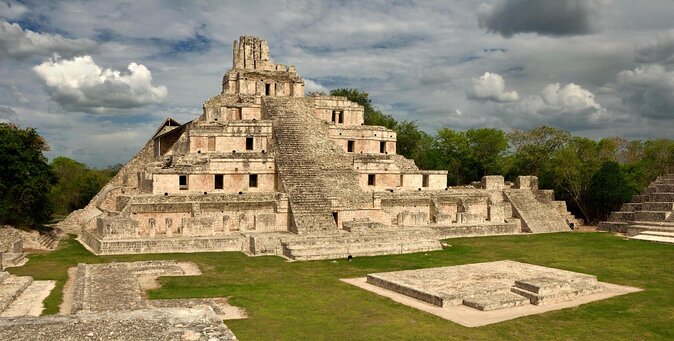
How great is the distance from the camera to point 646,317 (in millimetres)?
13484

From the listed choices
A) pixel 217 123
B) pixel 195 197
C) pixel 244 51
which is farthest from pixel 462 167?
pixel 195 197

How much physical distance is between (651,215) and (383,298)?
2323cm

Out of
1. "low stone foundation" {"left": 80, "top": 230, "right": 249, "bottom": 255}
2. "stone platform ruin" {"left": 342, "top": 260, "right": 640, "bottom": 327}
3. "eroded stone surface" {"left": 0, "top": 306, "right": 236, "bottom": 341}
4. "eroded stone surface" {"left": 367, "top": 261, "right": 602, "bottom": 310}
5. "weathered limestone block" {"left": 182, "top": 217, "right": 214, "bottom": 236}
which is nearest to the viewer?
"eroded stone surface" {"left": 0, "top": 306, "right": 236, "bottom": 341}

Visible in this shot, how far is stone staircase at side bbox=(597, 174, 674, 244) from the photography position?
96.4 ft

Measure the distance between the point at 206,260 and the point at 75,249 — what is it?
23.9 ft

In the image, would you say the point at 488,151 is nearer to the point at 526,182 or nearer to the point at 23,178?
the point at 526,182

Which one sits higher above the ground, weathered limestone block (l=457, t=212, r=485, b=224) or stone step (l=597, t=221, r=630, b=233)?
weathered limestone block (l=457, t=212, r=485, b=224)

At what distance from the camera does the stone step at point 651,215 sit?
3098 centimetres

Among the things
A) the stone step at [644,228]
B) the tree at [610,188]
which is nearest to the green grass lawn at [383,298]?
the stone step at [644,228]

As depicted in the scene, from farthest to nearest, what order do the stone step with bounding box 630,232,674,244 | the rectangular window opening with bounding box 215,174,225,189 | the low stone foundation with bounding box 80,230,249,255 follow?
the rectangular window opening with bounding box 215,174,225,189 → the stone step with bounding box 630,232,674,244 → the low stone foundation with bounding box 80,230,249,255

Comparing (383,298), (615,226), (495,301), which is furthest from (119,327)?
(615,226)

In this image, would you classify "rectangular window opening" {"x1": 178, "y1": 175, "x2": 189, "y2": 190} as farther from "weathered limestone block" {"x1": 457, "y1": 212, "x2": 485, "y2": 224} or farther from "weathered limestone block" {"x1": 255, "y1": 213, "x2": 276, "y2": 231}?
"weathered limestone block" {"x1": 457, "y1": 212, "x2": 485, "y2": 224}

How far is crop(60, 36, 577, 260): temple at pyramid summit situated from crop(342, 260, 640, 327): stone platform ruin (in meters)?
5.30

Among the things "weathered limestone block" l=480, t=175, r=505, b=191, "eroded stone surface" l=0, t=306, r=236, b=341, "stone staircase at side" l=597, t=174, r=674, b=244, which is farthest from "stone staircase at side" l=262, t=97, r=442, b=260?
"stone staircase at side" l=597, t=174, r=674, b=244
